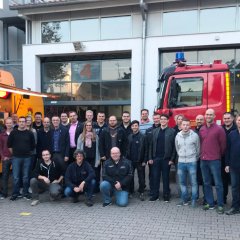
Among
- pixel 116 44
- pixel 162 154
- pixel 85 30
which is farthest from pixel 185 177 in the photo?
pixel 85 30

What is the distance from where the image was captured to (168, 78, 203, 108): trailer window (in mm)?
7824

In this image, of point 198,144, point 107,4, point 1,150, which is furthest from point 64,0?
point 198,144

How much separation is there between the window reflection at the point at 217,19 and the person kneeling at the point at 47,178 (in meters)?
9.02

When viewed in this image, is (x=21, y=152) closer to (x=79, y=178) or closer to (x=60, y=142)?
(x=60, y=142)

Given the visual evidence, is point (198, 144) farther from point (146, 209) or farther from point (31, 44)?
point (31, 44)

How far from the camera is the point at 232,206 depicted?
5758 mm

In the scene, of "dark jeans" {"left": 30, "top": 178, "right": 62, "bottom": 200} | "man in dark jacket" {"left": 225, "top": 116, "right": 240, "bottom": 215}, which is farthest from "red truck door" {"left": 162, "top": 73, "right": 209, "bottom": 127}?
"dark jeans" {"left": 30, "top": 178, "right": 62, "bottom": 200}

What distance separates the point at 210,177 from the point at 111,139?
2.08 metres

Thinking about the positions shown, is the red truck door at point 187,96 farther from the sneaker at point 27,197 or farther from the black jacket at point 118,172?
the sneaker at point 27,197

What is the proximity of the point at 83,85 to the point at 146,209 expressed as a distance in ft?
31.7

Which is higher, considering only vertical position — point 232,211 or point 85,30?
point 85,30

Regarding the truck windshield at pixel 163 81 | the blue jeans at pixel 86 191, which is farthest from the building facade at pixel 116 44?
the blue jeans at pixel 86 191

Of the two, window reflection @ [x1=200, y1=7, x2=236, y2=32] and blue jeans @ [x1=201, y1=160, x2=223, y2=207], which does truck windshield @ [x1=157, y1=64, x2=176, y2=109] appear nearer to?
blue jeans @ [x1=201, y1=160, x2=223, y2=207]

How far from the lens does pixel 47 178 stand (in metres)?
6.68
